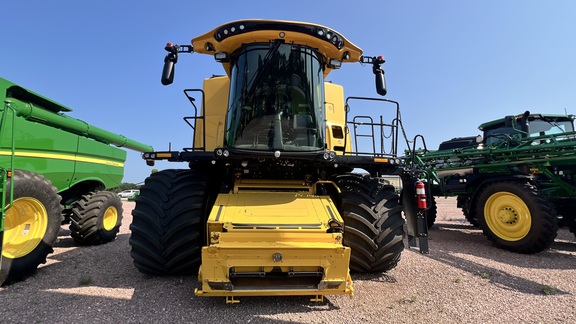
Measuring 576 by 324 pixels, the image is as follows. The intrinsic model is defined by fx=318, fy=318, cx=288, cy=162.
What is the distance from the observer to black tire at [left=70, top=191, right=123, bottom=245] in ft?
19.7

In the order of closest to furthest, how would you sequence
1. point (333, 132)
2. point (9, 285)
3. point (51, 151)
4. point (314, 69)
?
1. point (9, 285)
2. point (314, 69)
3. point (333, 132)
4. point (51, 151)

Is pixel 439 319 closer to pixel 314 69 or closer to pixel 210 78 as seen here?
pixel 314 69

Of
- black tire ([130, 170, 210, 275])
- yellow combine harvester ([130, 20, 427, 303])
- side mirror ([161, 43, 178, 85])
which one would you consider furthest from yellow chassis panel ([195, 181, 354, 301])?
side mirror ([161, 43, 178, 85])

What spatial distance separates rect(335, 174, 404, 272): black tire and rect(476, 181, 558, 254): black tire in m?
3.44

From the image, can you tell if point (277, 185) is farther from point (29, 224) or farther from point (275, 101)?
point (29, 224)

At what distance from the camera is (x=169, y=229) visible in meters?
3.63

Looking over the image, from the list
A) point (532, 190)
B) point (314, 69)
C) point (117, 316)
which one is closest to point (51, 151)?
point (117, 316)

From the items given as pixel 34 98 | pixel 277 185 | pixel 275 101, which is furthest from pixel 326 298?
pixel 34 98

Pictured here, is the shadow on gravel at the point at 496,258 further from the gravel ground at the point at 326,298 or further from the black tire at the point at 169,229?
the black tire at the point at 169,229

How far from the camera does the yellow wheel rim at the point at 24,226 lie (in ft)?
13.3

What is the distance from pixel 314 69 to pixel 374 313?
2828 mm

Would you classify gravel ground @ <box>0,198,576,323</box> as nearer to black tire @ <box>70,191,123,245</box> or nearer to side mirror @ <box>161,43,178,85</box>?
black tire @ <box>70,191,123,245</box>

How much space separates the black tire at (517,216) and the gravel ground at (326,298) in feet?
2.39

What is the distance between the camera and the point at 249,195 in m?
3.80
